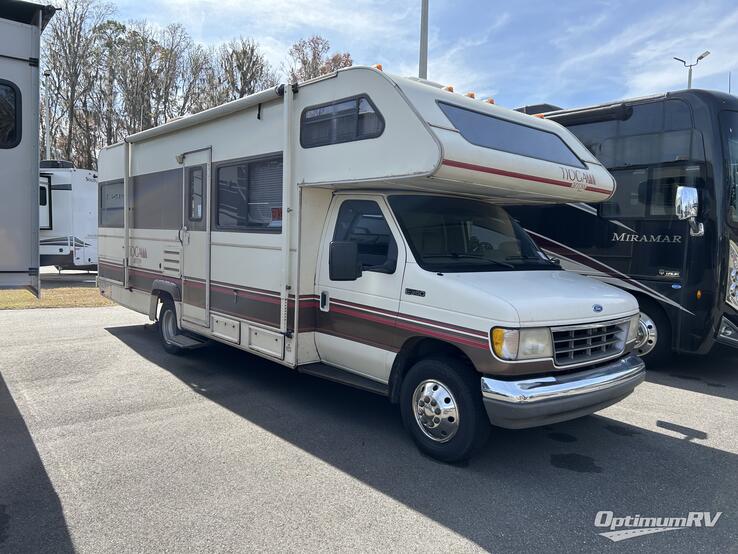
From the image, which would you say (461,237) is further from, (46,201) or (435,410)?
(46,201)

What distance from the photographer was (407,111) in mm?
4285

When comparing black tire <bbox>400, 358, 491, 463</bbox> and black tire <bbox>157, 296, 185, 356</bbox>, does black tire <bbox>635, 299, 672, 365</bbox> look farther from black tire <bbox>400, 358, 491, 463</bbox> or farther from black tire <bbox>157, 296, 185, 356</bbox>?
black tire <bbox>157, 296, 185, 356</bbox>

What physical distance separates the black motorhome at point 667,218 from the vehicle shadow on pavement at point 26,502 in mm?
6331

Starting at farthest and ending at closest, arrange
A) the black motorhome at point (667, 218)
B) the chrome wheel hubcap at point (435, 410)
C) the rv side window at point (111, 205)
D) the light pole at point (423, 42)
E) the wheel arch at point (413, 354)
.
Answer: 1. the light pole at point (423, 42)
2. the rv side window at point (111, 205)
3. the black motorhome at point (667, 218)
4. the wheel arch at point (413, 354)
5. the chrome wheel hubcap at point (435, 410)

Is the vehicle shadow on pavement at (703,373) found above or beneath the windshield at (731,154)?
beneath

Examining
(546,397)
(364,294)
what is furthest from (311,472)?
(546,397)

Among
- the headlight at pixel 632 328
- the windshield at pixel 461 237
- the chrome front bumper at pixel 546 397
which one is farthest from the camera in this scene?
the headlight at pixel 632 328

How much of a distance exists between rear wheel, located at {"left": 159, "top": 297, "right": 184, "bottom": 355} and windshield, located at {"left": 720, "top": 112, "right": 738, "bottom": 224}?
278 inches

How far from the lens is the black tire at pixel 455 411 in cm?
410

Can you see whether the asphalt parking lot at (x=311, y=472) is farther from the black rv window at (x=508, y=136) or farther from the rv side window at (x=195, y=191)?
the black rv window at (x=508, y=136)

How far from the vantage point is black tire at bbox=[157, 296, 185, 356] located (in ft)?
24.7

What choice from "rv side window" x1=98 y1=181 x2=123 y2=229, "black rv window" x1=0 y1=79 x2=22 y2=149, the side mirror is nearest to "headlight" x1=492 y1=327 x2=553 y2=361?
the side mirror

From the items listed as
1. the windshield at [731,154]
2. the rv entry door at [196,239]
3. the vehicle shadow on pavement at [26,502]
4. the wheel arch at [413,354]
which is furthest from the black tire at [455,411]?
the windshield at [731,154]

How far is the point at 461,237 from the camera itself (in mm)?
4969
